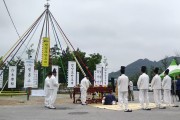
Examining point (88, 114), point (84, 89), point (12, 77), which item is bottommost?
point (88, 114)

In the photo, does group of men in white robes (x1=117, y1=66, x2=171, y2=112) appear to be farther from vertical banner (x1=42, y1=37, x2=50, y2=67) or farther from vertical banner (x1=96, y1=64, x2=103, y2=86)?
vertical banner (x1=42, y1=37, x2=50, y2=67)

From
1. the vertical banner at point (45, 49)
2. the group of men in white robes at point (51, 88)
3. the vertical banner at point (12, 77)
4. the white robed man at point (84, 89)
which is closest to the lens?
the group of men in white robes at point (51, 88)

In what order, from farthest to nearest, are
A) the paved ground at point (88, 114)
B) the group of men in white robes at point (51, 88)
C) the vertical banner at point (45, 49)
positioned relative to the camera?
the vertical banner at point (45, 49)
the group of men in white robes at point (51, 88)
the paved ground at point (88, 114)

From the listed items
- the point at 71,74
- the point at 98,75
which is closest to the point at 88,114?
the point at 71,74

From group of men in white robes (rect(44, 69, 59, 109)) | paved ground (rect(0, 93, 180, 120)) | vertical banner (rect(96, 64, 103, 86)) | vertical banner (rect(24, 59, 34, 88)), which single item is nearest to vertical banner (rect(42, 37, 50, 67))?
vertical banner (rect(24, 59, 34, 88))

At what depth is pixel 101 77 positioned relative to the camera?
28.1 metres

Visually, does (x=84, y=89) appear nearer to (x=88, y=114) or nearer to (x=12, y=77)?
(x=88, y=114)

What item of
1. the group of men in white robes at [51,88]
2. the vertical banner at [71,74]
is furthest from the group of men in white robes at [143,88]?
the vertical banner at [71,74]

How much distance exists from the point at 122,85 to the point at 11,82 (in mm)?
12346

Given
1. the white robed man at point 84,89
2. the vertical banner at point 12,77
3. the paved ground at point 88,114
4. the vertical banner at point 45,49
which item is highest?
the vertical banner at point 45,49

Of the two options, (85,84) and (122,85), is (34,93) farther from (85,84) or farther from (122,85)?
(122,85)

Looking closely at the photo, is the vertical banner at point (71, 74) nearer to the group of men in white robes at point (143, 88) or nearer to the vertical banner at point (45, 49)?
the vertical banner at point (45, 49)

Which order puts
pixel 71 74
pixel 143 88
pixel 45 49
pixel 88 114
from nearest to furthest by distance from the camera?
pixel 88 114
pixel 143 88
pixel 45 49
pixel 71 74

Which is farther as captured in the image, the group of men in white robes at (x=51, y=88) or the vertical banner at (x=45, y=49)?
the vertical banner at (x=45, y=49)
